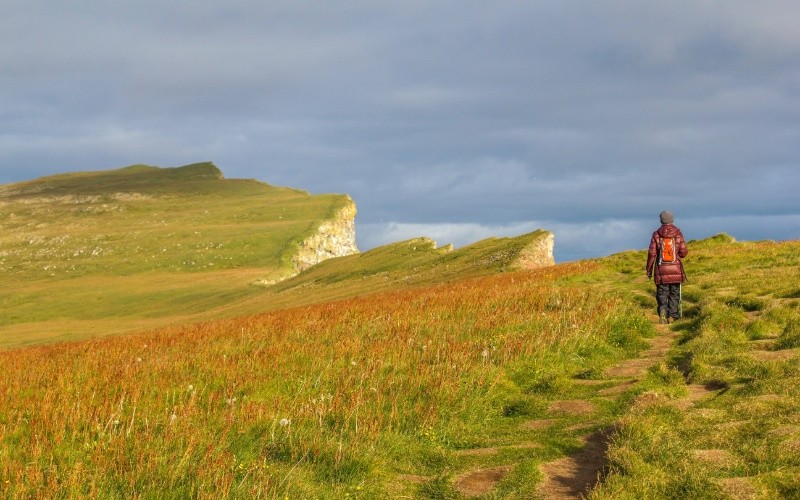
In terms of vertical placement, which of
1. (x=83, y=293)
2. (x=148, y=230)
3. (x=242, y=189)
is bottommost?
(x=83, y=293)

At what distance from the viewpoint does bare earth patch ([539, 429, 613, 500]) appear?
787cm

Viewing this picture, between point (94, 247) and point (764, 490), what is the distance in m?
152

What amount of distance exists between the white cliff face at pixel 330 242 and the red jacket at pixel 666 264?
91.8 m

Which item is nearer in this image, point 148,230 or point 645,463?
point 645,463

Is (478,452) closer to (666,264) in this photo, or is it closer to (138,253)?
(666,264)

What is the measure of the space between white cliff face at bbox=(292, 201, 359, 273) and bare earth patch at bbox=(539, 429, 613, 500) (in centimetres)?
10192

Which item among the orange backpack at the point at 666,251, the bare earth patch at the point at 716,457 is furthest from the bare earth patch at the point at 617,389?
the orange backpack at the point at 666,251

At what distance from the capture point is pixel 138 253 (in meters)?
134

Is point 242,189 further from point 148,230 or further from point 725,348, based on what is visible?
point 725,348

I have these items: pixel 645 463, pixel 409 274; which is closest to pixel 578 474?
pixel 645 463

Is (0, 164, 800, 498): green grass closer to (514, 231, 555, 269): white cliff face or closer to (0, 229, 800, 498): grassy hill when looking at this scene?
(0, 229, 800, 498): grassy hill

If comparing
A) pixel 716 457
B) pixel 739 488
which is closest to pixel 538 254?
pixel 716 457

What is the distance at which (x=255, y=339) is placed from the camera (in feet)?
63.2

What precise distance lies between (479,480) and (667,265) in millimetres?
14094
